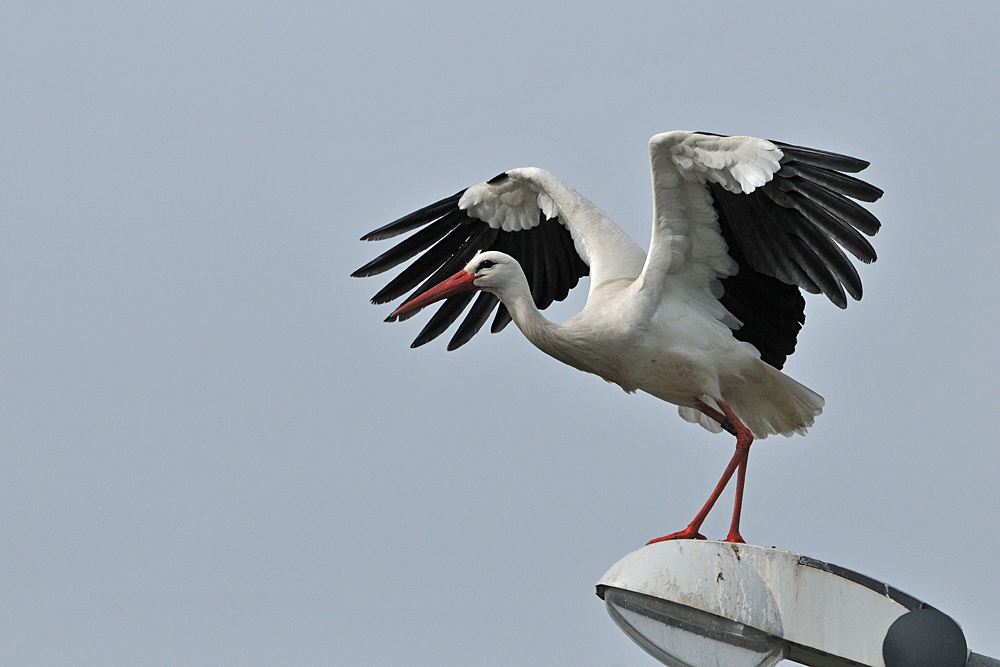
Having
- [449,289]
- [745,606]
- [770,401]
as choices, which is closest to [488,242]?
[449,289]

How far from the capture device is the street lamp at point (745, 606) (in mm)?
4387

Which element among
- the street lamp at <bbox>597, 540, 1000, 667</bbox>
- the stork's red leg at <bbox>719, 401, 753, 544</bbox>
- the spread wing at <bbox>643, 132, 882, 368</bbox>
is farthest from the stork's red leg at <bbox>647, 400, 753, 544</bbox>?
A: the street lamp at <bbox>597, 540, 1000, 667</bbox>

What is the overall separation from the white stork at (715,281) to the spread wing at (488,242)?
17.7 inches

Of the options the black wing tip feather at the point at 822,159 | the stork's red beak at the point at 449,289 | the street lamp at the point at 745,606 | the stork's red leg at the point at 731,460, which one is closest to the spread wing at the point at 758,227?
the black wing tip feather at the point at 822,159

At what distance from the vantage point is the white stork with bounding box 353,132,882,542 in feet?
22.5

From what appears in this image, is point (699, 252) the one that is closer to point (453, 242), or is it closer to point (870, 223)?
point (870, 223)

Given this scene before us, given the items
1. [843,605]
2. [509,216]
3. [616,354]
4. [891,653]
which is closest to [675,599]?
[843,605]

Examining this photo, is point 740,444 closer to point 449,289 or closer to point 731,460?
point 731,460

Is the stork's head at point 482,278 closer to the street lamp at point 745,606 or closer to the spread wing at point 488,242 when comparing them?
the spread wing at point 488,242

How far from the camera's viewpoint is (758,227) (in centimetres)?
729

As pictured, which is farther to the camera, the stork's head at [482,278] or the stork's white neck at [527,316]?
the stork's head at [482,278]

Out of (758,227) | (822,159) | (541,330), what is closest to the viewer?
(822,159)

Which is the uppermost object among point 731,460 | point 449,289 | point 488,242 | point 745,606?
point 488,242

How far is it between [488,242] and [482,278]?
156 cm
